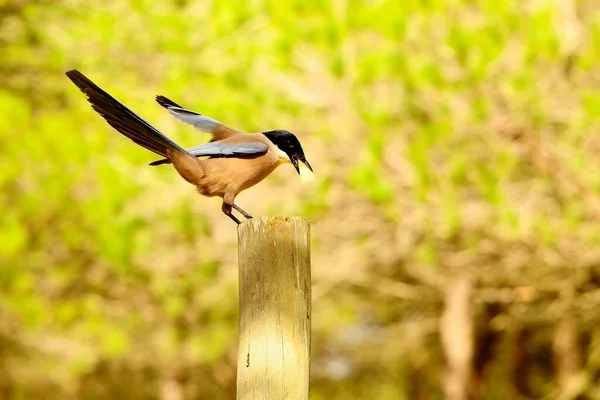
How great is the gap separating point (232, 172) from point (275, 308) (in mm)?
633

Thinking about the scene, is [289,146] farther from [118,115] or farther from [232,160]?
[118,115]

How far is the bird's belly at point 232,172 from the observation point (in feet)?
13.1

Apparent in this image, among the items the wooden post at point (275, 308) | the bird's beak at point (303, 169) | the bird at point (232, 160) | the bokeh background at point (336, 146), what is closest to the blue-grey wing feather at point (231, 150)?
the bird at point (232, 160)

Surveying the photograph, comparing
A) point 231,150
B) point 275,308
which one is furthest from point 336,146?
point 275,308

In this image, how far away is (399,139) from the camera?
10891 millimetres

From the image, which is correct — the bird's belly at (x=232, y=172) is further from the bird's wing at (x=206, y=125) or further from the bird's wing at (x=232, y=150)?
the bird's wing at (x=206, y=125)

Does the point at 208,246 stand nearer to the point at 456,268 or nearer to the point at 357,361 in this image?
the point at 456,268

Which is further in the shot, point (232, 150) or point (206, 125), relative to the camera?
point (206, 125)

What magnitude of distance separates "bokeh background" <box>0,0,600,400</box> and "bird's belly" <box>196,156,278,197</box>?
5474 millimetres

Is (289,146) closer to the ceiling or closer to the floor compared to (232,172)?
closer to the ceiling

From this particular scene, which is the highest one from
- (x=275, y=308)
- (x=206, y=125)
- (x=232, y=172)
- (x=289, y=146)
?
(x=206, y=125)

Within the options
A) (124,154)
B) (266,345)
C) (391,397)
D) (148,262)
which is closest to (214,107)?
(124,154)

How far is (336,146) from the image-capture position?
37.6 feet

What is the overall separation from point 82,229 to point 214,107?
387 centimetres
